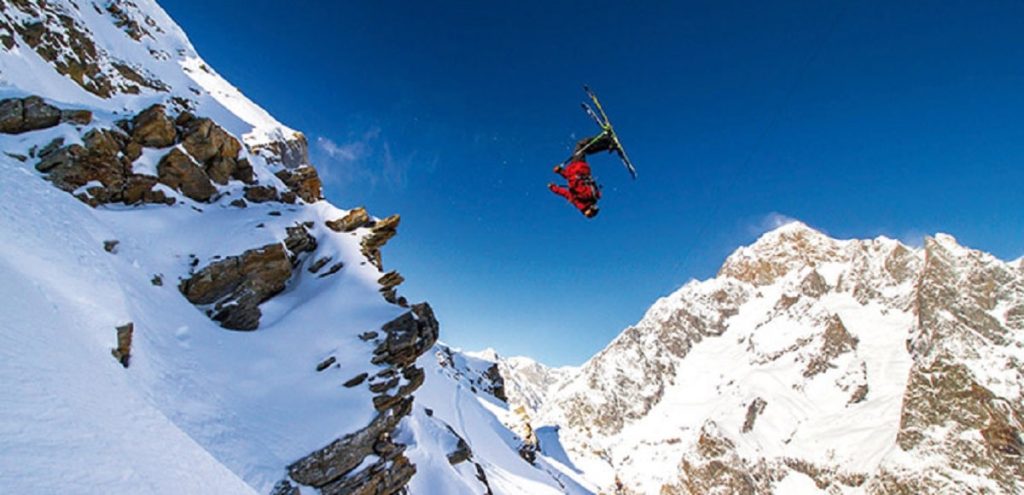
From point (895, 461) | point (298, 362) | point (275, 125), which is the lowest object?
point (298, 362)

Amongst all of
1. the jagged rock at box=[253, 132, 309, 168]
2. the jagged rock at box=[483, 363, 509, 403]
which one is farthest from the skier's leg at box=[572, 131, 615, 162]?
the jagged rock at box=[483, 363, 509, 403]

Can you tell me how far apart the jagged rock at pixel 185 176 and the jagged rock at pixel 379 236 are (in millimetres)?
9208

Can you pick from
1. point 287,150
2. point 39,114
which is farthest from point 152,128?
point 287,150

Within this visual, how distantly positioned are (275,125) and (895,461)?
696ft

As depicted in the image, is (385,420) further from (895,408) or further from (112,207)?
(895,408)

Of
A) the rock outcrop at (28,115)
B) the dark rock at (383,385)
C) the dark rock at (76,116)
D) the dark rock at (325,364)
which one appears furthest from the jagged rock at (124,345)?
the dark rock at (76,116)

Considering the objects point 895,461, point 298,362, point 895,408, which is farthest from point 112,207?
point 895,408

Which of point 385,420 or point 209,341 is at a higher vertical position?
point 385,420

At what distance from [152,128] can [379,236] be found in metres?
13.5

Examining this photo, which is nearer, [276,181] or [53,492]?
[53,492]

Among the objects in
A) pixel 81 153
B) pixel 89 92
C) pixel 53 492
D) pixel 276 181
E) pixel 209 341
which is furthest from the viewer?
pixel 89 92

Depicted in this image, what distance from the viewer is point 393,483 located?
66.8 ft

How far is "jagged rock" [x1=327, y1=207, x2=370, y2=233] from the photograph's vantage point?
31672 millimetres

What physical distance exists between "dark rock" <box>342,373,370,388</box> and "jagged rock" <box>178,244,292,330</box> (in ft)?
18.6
